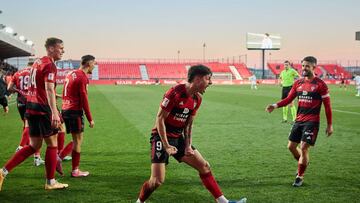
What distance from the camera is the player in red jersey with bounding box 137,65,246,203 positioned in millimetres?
5043

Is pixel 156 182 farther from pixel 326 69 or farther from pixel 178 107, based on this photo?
pixel 326 69

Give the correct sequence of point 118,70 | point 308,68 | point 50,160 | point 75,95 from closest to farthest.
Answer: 1. point 50,160
2. point 308,68
3. point 75,95
4. point 118,70

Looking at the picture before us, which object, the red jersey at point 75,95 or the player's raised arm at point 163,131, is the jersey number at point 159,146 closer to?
the player's raised arm at point 163,131

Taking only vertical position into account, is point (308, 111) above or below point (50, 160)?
above

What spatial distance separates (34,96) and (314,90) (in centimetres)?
446

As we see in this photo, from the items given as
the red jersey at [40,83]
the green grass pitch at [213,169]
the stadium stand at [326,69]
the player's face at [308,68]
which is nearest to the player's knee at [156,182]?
the green grass pitch at [213,169]

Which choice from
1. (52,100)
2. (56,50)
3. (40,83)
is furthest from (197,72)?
(40,83)

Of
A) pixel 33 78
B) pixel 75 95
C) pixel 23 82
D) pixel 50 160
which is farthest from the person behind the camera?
pixel 23 82

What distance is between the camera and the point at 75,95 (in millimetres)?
7457

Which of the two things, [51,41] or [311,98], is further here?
[311,98]

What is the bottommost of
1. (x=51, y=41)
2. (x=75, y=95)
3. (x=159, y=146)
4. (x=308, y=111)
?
(x=159, y=146)

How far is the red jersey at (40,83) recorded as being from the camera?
6266 millimetres

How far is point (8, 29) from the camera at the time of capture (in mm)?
50406

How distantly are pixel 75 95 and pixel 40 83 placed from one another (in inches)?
43.7
